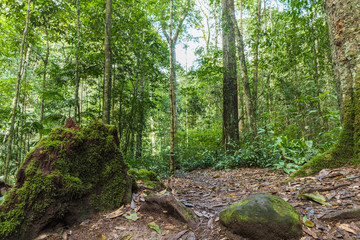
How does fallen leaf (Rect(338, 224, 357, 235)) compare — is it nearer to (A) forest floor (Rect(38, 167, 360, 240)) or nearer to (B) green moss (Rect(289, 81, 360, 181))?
(A) forest floor (Rect(38, 167, 360, 240))

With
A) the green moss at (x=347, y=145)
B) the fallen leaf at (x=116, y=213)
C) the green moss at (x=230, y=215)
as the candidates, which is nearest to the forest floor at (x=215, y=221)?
the fallen leaf at (x=116, y=213)

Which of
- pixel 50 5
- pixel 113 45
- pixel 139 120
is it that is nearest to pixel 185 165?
pixel 139 120

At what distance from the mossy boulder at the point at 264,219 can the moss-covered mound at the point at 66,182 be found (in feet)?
5.11

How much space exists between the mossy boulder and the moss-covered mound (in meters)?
1.56

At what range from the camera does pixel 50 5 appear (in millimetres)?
6277

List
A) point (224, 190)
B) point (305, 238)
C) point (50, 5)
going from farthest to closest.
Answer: point (50, 5), point (224, 190), point (305, 238)

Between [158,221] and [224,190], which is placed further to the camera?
[224,190]

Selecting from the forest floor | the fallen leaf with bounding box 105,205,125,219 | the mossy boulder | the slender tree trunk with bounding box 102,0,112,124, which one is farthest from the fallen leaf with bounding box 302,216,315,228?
the slender tree trunk with bounding box 102,0,112,124

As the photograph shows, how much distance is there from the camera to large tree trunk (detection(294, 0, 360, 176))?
3.36 meters

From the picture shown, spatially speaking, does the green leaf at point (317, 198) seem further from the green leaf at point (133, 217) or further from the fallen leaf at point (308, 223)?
the green leaf at point (133, 217)

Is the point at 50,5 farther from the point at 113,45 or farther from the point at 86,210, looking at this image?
the point at 86,210

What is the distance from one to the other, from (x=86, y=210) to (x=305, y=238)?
2491mm

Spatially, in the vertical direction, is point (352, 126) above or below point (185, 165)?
above

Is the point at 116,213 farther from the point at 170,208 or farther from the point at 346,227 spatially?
the point at 346,227
